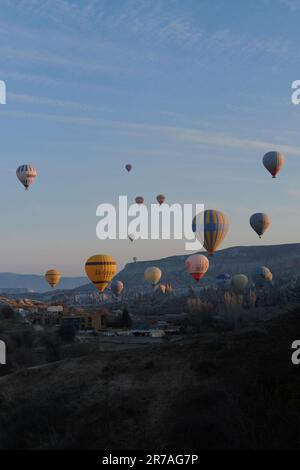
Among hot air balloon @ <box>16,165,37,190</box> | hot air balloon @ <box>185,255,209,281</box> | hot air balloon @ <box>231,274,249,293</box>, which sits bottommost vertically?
hot air balloon @ <box>231,274,249,293</box>

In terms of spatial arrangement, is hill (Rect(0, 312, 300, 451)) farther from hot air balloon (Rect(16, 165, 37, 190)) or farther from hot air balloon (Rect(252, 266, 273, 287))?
hot air balloon (Rect(252, 266, 273, 287))

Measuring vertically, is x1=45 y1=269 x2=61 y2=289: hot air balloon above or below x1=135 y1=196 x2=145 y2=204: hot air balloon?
below

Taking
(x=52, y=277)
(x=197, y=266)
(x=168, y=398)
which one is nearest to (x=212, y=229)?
(x=197, y=266)

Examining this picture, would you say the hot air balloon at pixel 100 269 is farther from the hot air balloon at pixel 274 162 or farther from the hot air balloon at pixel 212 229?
the hot air balloon at pixel 274 162

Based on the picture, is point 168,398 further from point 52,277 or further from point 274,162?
point 52,277

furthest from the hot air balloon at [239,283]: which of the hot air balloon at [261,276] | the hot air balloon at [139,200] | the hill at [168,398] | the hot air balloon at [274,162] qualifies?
the hill at [168,398]

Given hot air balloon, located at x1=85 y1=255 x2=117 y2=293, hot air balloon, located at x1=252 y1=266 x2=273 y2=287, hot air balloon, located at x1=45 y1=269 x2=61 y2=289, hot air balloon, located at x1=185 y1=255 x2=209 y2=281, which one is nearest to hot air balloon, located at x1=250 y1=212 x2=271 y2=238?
hot air balloon, located at x1=185 y1=255 x2=209 y2=281
